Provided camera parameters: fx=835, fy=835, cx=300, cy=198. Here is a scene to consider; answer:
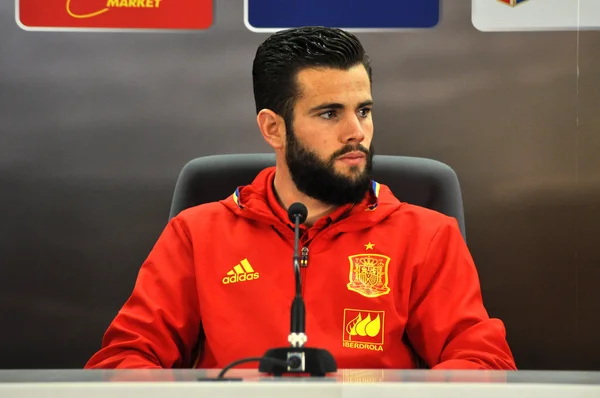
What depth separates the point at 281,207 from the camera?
1.88 metres

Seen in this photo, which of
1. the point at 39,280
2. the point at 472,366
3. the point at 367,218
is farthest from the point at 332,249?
the point at 39,280

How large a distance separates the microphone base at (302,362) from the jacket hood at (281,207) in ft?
2.54

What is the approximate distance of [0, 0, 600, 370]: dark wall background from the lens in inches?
92.8

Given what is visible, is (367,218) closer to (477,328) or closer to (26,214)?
(477,328)

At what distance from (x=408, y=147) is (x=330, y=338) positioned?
84 cm

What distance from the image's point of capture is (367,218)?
5.90 ft

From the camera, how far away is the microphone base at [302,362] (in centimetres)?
99

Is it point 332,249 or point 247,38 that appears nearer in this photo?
point 332,249

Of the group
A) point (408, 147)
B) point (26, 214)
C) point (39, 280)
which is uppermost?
point (408, 147)

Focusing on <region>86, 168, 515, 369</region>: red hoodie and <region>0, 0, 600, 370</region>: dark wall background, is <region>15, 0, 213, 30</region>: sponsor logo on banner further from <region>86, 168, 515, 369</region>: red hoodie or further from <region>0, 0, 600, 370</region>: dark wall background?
<region>86, 168, 515, 369</region>: red hoodie

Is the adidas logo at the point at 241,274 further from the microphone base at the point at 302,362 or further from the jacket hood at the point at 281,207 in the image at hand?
the microphone base at the point at 302,362

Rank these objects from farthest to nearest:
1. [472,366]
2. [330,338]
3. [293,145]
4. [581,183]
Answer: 1. [581,183]
2. [293,145]
3. [330,338]
4. [472,366]

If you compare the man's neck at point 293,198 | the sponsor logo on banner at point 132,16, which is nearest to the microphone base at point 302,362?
the man's neck at point 293,198

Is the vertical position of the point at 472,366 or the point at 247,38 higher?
the point at 247,38
